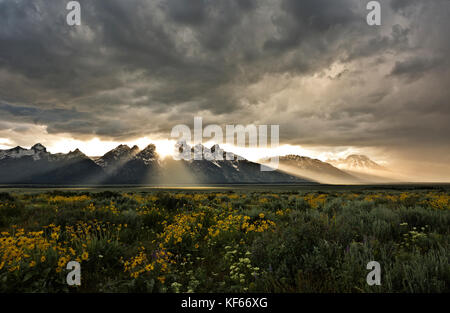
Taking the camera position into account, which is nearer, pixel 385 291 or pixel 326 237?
pixel 385 291

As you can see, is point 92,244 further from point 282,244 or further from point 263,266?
point 282,244

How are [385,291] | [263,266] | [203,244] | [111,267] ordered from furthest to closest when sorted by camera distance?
[203,244] → [111,267] → [263,266] → [385,291]

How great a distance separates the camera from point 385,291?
130 inches

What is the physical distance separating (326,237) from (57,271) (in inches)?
213

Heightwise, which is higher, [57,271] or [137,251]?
[57,271]

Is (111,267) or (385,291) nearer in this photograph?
(385,291)

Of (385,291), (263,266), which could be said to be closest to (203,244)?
(263,266)
